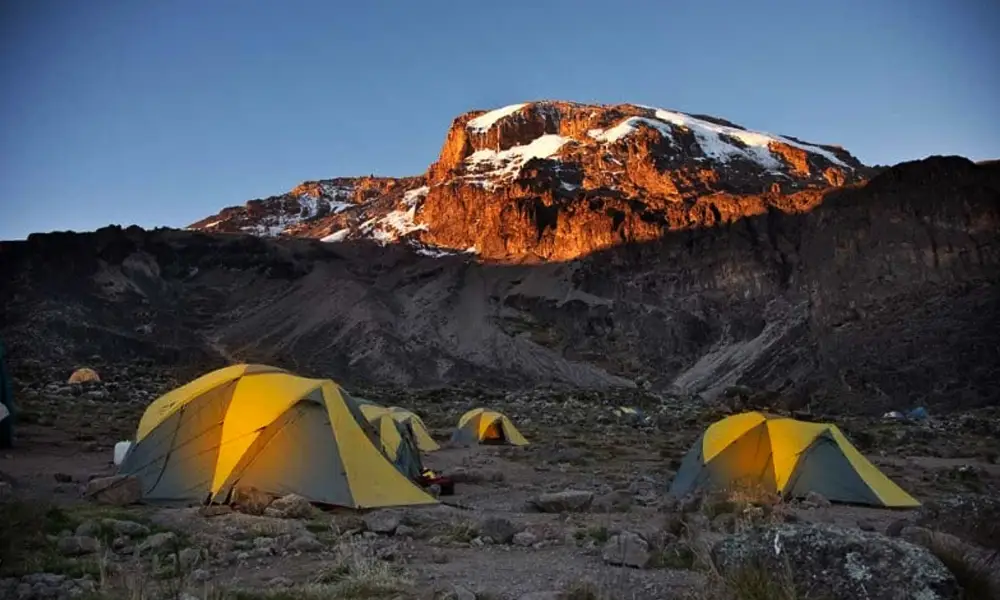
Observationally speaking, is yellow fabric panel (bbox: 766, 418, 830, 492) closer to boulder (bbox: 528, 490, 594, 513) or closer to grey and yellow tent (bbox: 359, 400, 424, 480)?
boulder (bbox: 528, 490, 594, 513)

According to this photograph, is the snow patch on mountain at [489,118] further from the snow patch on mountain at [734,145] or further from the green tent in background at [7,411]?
the green tent in background at [7,411]

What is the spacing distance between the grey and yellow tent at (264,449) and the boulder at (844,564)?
6.62 m

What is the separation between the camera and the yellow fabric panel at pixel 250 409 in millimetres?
10289

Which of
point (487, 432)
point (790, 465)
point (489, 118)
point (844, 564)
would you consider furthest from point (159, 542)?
point (489, 118)

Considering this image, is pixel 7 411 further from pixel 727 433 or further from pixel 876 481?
pixel 876 481

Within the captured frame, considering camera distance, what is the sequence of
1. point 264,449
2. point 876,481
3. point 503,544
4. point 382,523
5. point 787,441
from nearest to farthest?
1. point 503,544
2. point 382,523
3. point 264,449
4. point 876,481
5. point 787,441

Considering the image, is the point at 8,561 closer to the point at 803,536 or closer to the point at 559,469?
the point at 803,536

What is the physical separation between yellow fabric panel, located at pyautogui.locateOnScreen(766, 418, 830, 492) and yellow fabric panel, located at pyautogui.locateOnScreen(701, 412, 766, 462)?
0.27 m

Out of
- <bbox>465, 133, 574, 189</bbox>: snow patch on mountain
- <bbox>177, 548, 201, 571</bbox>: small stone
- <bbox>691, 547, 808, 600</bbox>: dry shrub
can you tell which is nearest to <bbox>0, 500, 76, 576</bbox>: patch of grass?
<bbox>177, 548, 201, 571</bbox>: small stone

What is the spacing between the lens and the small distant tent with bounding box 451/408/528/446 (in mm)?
24625

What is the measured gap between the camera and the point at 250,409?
1065 cm

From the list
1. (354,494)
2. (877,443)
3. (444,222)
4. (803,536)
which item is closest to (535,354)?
(444,222)

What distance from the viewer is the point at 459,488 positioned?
1417cm

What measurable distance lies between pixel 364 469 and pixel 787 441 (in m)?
6.80
